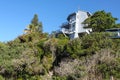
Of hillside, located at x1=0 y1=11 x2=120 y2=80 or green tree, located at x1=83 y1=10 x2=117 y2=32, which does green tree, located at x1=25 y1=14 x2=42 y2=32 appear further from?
green tree, located at x1=83 y1=10 x2=117 y2=32

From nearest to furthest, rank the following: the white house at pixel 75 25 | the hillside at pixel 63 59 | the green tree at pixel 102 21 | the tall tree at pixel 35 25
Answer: the hillside at pixel 63 59 < the green tree at pixel 102 21 < the white house at pixel 75 25 < the tall tree at pixel 35 25

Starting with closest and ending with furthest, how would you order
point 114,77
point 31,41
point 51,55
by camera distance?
point 114,77 < point 51,55 < point 31,41

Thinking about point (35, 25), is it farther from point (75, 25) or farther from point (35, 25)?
point (75, 25)

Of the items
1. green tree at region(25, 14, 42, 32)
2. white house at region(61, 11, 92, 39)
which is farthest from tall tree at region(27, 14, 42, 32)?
white house at region(61, 11, 92, 39)

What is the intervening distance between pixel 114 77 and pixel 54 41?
1182 cm

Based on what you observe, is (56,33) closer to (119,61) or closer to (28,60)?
(28,60)

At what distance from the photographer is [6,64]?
39625 millimetres

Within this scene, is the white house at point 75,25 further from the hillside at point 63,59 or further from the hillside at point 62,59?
the hillside at point 62,59

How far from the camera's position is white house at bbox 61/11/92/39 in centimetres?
5598

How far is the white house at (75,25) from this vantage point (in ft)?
184

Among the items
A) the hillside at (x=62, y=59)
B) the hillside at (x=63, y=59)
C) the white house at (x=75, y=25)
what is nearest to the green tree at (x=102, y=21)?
the white house at (x=75, y=25)

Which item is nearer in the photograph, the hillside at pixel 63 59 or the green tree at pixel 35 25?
the hillside at pixel 63 59

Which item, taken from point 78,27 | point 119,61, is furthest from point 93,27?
point 119,61

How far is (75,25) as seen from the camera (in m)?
56.9
